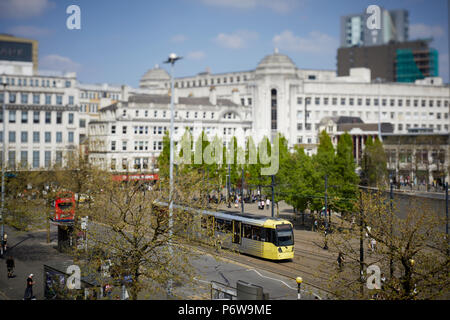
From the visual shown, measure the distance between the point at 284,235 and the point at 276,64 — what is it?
290 feet

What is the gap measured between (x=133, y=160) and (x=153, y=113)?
1022 cm

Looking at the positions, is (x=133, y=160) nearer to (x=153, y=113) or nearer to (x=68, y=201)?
(x=153, y=113)

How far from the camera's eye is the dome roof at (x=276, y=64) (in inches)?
4601

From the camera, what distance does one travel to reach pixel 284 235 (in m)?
33.6

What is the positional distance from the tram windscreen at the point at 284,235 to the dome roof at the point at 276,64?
285 feet

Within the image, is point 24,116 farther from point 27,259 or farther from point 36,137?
point 27,259

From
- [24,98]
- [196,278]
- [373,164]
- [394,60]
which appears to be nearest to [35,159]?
[24,98]

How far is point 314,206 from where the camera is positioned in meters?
47.8

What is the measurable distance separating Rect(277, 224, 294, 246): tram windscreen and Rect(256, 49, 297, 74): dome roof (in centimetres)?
8677

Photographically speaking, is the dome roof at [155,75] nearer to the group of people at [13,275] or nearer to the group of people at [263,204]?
the group of people at [263,204]

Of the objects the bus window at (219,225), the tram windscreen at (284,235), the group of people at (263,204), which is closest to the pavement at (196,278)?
the tram windscreen at (284,235)

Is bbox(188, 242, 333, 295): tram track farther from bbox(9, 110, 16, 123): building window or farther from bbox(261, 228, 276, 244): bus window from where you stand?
bbox(9, 110, 16, 123): building window

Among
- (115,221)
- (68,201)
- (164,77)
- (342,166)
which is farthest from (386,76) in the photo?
(115,221)

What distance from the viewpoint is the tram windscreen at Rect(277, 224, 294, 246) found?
110 feet
